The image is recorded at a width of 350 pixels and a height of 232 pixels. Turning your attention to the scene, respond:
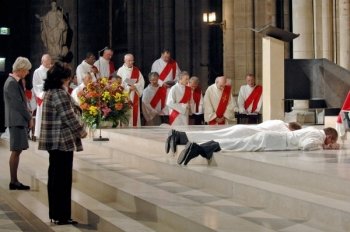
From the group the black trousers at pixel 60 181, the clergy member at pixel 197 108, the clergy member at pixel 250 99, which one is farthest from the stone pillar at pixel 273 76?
the black trousers at pixel 60 181

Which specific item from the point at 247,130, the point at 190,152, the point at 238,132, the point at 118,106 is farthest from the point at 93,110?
the point at 190,152

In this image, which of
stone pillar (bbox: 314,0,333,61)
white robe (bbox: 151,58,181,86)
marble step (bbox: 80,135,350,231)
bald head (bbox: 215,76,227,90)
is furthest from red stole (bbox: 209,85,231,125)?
marble step (bbox: 80,135,350,231)

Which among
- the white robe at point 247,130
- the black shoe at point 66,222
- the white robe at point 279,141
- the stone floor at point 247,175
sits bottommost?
the black shoe at point 66,222

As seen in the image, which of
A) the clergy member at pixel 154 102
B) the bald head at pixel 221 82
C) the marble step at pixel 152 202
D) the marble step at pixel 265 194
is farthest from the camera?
the clergy member at pixel 154 102

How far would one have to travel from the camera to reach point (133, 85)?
714 inches

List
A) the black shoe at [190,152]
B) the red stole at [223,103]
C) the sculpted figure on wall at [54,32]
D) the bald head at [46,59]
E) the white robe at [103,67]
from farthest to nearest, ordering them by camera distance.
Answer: the sculpted figure on wall at [54,32] < the white robe at [103,67] < the red stole at [223,103] < the bald head at [46,59] < the black shoe at [190,152]

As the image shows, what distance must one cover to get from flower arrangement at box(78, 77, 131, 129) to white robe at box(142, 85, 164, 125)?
160 inches

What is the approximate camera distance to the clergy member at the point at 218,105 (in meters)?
17.9

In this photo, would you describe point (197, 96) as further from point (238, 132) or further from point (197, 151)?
point (197, 151)

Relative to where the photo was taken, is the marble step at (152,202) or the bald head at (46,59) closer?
the marble step at (152,202)

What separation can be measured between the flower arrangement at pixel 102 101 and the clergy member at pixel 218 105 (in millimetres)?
2989

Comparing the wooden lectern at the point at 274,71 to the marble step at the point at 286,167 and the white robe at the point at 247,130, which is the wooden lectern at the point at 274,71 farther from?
the marble step at the point at 286,167

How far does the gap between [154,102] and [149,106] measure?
0.18m

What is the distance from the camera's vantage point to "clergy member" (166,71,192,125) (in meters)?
17.9
